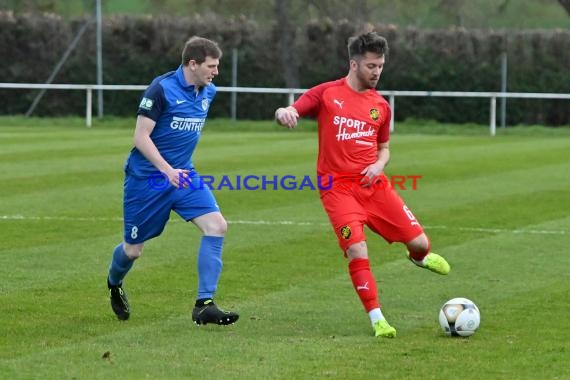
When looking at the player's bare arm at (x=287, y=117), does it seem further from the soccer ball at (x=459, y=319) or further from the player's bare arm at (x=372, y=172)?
the soccer ball at (x=459, y=319)

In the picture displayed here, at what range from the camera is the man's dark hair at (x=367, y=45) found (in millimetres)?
8670

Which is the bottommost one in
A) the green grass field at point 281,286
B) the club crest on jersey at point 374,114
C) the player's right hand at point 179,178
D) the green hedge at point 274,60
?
the green hedge at point 274,60

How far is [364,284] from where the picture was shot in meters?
8.58

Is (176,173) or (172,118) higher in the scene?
(172,118)

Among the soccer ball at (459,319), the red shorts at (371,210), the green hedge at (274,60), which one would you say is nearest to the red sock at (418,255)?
the red shorts at (371,210)

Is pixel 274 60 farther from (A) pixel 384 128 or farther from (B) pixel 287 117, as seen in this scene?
(B) pixel 287 117

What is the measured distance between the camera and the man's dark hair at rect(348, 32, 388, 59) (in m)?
8.67

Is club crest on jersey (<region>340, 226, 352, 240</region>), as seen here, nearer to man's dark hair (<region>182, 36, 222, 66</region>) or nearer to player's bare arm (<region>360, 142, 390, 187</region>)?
player's bare arm (<region>360, 142, 390, 187</region>)

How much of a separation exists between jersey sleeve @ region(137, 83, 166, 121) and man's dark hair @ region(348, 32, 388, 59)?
1.28 m

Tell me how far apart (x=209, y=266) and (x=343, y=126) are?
4.20 ft

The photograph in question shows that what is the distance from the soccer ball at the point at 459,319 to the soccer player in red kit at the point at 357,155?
705 millimetres

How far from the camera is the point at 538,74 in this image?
36031 millimetres

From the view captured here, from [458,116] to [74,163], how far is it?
16.1 metres

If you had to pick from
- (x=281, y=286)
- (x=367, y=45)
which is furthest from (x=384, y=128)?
(x=281, y=286)
